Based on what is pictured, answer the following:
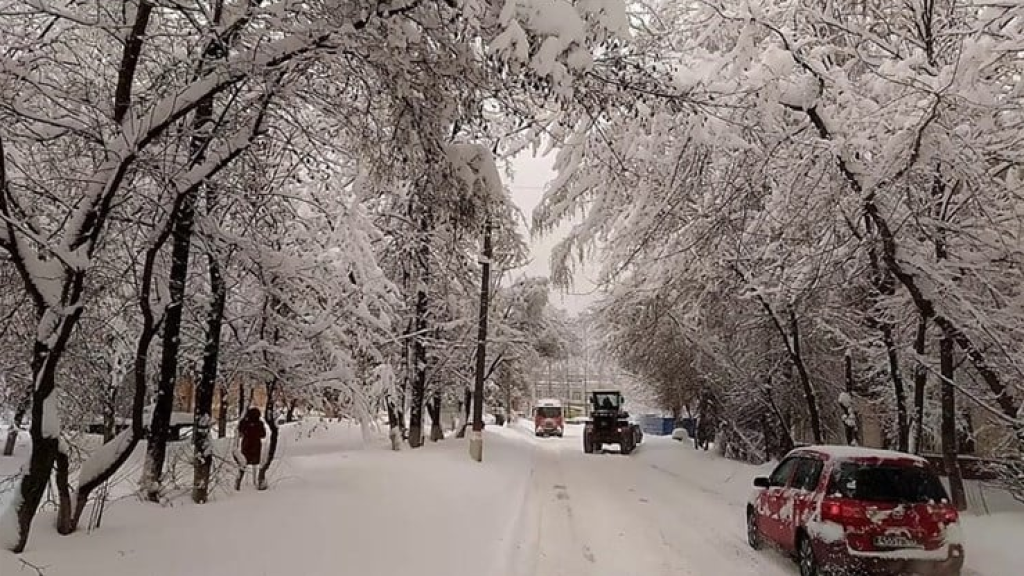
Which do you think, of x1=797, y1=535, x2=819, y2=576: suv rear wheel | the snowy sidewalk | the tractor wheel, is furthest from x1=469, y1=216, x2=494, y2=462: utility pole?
the tractor wheel

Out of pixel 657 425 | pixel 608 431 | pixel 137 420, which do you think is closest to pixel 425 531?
pixel 137 420

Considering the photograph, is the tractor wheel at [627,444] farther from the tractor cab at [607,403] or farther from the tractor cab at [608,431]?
the tractor cab at [607,403]

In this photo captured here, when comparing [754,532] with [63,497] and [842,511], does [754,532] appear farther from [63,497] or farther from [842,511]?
[63,497]

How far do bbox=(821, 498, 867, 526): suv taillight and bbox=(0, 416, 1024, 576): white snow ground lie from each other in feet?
4.59

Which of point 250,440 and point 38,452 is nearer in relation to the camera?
point 38,452

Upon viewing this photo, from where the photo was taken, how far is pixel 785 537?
9.62 metres

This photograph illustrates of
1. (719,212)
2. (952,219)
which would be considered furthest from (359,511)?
(952,219)

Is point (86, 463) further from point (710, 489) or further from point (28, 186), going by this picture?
point (710, 489)

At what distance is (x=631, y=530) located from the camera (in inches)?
486

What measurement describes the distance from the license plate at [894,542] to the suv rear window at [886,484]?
1.36 feet

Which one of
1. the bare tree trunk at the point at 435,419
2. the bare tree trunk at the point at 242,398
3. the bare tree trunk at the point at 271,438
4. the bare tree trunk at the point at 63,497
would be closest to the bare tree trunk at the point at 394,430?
the bare tree trunk at the point at 242,398

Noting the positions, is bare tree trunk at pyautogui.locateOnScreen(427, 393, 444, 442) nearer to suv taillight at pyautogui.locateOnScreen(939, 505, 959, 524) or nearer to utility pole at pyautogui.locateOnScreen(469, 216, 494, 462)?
utility pole at pyautogui.locateOnScreen(469, 216, 494, 462)

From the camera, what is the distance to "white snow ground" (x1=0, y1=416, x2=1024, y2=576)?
22.7ft

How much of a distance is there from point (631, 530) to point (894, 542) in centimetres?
481
